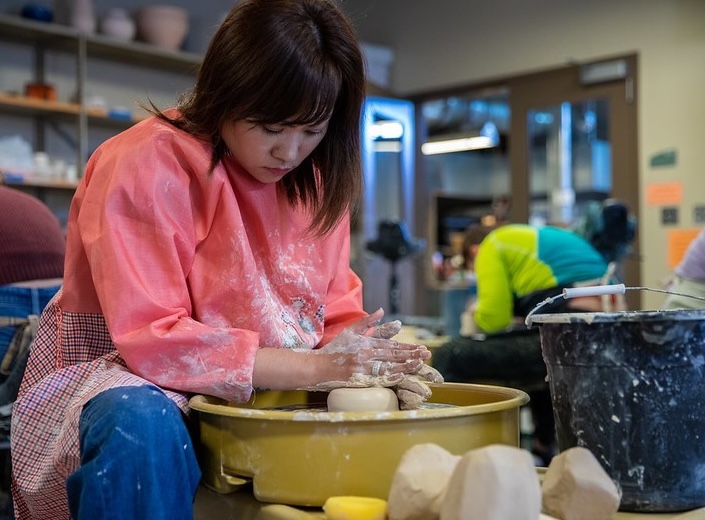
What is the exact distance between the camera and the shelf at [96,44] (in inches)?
150

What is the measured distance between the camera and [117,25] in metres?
4.10

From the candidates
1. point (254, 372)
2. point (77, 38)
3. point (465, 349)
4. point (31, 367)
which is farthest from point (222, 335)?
point (77, 38)

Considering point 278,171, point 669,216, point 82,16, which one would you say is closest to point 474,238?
point 669,216

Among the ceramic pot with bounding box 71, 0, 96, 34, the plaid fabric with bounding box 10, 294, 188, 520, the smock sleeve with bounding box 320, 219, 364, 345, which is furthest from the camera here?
the ceramic pot with bounding box 71, 0, 96, 34

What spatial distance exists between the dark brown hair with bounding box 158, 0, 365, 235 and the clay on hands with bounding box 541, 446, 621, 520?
0.57 metres

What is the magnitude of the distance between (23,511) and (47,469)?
0.17 metres

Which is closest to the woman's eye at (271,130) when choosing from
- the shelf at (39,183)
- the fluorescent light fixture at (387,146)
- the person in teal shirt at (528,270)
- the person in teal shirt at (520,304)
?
the person in teal shirt at (520,304)

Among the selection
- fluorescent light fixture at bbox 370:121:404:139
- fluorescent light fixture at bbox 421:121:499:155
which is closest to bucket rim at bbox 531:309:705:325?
fluorescent light fixture at bbox 370:121:404:139

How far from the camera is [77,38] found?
13.1ft

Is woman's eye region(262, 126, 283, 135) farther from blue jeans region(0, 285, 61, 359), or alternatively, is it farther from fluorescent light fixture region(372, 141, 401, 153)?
fluorescent light fixture region(372, 141, 401, 153)

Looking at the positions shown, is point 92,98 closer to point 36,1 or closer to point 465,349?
point 36,1

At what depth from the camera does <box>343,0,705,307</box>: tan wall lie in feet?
13.5

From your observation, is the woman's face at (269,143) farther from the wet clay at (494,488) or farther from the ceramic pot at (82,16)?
the ceramic pot at (82,16)

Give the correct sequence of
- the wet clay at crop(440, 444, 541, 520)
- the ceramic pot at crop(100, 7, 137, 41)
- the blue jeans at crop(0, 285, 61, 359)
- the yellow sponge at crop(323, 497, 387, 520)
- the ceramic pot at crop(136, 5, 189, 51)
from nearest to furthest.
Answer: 1. the wet clay at crop(440, 444, 541, 520)
2. the yellow sponge at crop(323, 497, 387, 520)
3. the blue jeans at crop(0, 285, 61, 359)
4. the ceramic pot at crop(100, 7, 137, 41)
5. the ceramic pot at crop(136, 5, 189, 51)
